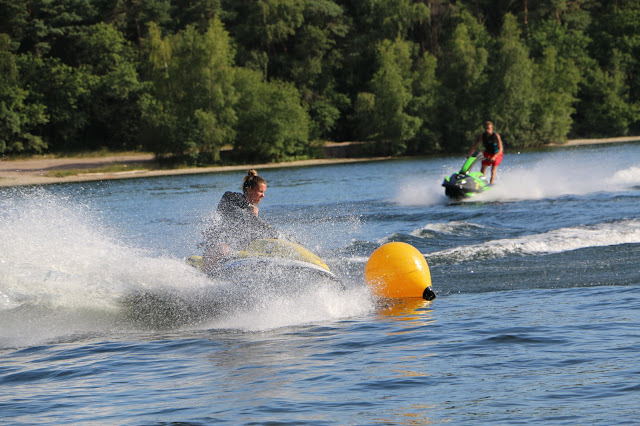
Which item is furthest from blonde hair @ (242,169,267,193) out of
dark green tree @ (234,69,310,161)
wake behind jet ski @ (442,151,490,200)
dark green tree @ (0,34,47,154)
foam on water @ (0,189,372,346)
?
dark green tree @ (0,34,47,154)

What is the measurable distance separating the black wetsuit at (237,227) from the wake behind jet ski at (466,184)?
42.9 ft

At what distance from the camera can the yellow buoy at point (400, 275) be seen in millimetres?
9734

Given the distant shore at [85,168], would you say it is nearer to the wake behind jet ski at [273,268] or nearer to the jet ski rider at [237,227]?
the jet ski rider at [237,227]

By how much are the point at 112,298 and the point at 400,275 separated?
130 inches

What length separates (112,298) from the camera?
9.23m

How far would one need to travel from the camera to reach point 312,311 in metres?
9.04

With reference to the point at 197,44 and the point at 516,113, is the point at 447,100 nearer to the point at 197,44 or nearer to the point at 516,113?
the point at 516,113

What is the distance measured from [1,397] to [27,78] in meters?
55.1

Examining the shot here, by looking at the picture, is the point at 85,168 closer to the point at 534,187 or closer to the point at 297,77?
the point at 297,77

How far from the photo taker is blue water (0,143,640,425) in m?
5.94

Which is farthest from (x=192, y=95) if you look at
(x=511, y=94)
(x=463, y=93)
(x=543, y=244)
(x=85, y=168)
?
(x=543, y=244)

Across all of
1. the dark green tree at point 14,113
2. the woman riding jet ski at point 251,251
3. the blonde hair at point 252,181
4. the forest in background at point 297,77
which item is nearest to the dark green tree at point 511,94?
the forest in background at point 297,77

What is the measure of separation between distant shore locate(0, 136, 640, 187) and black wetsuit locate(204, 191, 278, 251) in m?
37.5

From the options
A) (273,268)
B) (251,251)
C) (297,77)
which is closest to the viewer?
(273,268)
